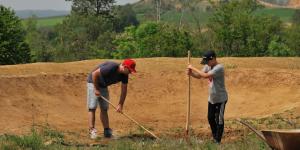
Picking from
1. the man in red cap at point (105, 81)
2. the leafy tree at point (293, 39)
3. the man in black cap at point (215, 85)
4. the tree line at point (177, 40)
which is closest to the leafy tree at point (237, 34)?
the tree line at point (177, 40)

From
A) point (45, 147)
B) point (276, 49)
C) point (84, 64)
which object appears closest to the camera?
point (45, 147)

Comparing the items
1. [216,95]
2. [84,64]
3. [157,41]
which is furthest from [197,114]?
[157,41]

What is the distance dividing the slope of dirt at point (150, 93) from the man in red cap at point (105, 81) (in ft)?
6.10

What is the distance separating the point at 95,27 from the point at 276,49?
82.2 ft

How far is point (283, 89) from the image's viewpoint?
17312 mm

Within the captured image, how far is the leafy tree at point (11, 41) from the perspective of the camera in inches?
1082

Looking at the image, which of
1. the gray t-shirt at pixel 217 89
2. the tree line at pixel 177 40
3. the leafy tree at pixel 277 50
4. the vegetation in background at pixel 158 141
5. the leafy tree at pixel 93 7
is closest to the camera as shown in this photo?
the vegetation in background at pixel 158 141

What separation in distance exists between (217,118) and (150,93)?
22.8 ft

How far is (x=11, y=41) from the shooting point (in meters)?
28.3

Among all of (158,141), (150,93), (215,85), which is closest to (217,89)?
(215,85)

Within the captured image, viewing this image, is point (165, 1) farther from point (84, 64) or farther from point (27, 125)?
point (27, 125)

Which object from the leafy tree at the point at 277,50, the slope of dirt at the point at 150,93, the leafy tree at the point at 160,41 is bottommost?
the leafy tree at the point at 277,50

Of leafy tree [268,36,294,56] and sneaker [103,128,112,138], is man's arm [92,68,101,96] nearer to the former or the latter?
sneaker [103,128,112,138]

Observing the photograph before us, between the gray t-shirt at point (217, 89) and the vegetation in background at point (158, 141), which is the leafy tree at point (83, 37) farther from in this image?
the gray t-shirt at point (217, 89)
